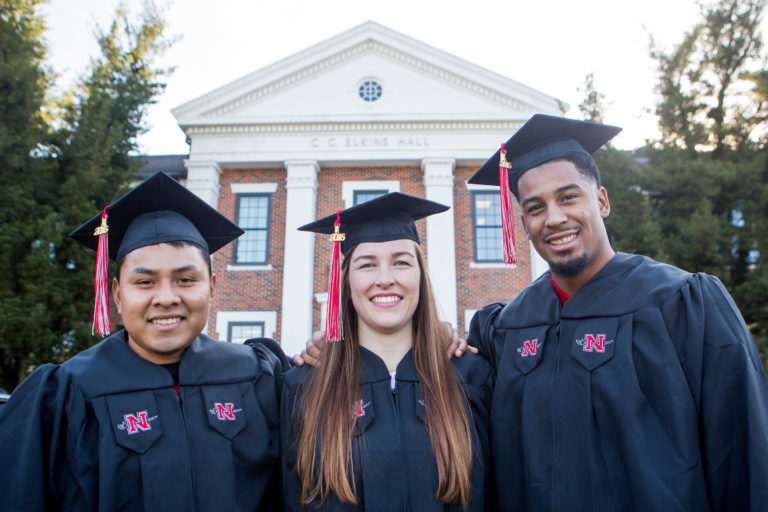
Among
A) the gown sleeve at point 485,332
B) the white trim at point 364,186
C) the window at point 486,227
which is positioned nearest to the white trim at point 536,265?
the window at point 486,227

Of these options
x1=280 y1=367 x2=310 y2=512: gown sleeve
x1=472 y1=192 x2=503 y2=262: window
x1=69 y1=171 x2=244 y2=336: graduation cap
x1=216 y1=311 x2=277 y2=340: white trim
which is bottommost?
x1=280 y1=367 x2=310 y2=512: gown sleeve

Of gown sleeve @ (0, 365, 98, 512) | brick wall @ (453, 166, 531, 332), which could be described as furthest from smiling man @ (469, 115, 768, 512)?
brick wall @ (453, 166, 531, 332)

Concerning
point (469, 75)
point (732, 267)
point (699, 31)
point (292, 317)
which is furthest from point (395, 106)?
point (732, 267)

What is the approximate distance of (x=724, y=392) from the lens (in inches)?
82.7

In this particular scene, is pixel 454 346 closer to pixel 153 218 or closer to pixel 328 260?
pixel 153 218

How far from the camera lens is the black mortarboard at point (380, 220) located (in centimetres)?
291

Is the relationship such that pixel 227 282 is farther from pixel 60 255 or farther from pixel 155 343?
pixel 155 343

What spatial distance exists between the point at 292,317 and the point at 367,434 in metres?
11.1

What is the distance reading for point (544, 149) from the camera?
2.85 m

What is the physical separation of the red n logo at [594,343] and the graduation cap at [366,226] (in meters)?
1.07

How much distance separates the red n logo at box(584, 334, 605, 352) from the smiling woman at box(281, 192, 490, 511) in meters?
0.68

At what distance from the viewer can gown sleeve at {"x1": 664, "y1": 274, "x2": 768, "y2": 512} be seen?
199cm

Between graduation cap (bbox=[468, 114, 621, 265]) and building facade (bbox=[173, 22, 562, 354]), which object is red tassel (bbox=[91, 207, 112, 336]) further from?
building facade (bbox=[173, 22, 562, 354])

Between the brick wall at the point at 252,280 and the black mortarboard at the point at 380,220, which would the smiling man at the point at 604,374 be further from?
the brick wall at the point at 252,280
